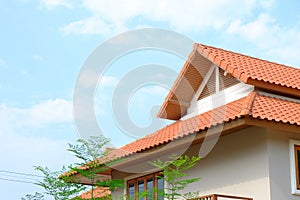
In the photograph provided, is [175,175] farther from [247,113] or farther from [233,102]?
[233,102]

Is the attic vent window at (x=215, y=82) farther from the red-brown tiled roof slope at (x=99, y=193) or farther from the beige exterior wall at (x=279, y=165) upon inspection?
the red-brown tiled roof slope at (x=99, y=193)

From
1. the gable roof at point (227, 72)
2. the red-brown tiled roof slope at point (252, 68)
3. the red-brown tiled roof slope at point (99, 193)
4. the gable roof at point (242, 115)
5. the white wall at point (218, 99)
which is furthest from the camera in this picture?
the red-brown tiled roof slope at point (99, 193)

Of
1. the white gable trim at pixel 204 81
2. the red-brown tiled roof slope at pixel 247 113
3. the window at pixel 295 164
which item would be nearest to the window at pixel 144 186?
the red-brown tiled roof slope at pixel 247 113

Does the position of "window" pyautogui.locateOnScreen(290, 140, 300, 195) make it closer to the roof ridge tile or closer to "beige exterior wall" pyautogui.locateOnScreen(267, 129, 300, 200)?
"beige exterior wall" pyautogui.locateOnScreen(267, 129, 300, 200)

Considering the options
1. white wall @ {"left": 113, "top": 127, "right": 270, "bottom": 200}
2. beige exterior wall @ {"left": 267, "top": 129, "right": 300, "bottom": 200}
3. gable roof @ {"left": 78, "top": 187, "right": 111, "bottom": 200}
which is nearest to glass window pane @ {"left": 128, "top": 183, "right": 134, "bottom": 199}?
gable roof @ {"left": 78, "top": 187, "right": 111, "bottom": 200}

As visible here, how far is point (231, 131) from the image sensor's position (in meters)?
11.8

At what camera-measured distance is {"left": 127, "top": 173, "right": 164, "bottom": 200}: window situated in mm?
13597

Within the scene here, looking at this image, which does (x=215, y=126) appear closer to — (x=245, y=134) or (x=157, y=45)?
(x=245, y=134)

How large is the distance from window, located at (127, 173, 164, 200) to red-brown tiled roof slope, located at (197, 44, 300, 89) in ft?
10.1

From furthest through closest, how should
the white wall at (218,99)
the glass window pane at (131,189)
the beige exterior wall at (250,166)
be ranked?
the glass window pane at (131,189) → the white wall at (218,99) → the beige exterior wall at (250,166)

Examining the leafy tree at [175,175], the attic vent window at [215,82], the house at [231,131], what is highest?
the attic vent window at [215,82]

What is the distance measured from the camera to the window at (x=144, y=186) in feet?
44.6

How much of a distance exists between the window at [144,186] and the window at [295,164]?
11.2 ft

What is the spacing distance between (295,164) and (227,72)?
2887 mm
